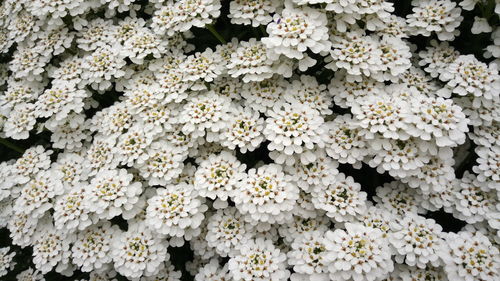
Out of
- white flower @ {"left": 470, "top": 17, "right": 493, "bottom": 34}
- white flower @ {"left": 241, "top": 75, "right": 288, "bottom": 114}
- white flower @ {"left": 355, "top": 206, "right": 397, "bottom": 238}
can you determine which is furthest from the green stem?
white flower @ {"left": 470, "top": 17, "right": 493, "bottom": 34}

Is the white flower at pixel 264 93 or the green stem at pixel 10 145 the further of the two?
the green stem at pixel 10 145

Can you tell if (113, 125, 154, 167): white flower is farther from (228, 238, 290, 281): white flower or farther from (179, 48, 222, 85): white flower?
(228, 238, 290, 281): white flower

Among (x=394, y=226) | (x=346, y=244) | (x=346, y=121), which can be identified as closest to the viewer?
(x=346, y=244)

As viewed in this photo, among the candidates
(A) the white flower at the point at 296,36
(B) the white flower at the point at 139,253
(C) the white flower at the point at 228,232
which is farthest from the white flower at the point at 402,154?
(B) the white flower at the point at 139,253

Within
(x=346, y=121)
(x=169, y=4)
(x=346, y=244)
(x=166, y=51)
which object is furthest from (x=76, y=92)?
(x=346, y=244)

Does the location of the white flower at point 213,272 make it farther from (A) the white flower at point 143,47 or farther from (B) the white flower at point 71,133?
(A) the white flower at point 143,47

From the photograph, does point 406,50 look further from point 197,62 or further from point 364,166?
point 197,62

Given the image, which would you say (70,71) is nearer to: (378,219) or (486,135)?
(378,219)
